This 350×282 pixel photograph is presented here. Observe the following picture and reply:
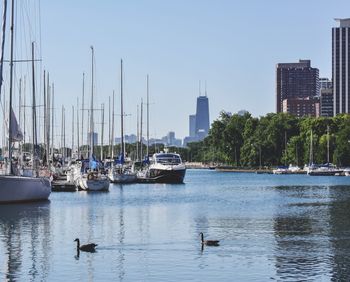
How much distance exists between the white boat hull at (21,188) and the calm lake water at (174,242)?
3.29ft

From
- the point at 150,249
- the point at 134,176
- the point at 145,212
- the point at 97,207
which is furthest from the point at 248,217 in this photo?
the point at 134,176

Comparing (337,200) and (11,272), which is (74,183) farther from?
(11,272)

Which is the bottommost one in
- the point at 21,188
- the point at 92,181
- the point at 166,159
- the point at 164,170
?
the point at 92,181

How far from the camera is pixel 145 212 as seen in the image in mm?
74312

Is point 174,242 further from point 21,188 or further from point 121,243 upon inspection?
point 21,188

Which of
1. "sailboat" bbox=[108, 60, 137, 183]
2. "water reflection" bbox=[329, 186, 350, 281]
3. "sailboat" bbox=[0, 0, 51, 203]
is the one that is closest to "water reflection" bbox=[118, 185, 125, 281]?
"sailboat" bbox=[0, 0, 51, 203]

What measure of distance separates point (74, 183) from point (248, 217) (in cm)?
4653

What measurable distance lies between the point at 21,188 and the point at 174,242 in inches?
1197

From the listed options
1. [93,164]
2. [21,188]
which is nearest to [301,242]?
[21,188]

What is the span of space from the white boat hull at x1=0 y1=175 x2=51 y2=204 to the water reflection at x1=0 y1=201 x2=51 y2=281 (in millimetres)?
811

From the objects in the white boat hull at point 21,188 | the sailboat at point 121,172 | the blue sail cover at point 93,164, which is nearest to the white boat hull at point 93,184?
the blue sail cover at point 93,164

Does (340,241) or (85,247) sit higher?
(85,247)

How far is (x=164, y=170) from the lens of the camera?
141 metres

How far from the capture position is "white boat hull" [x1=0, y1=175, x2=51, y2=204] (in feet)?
245
